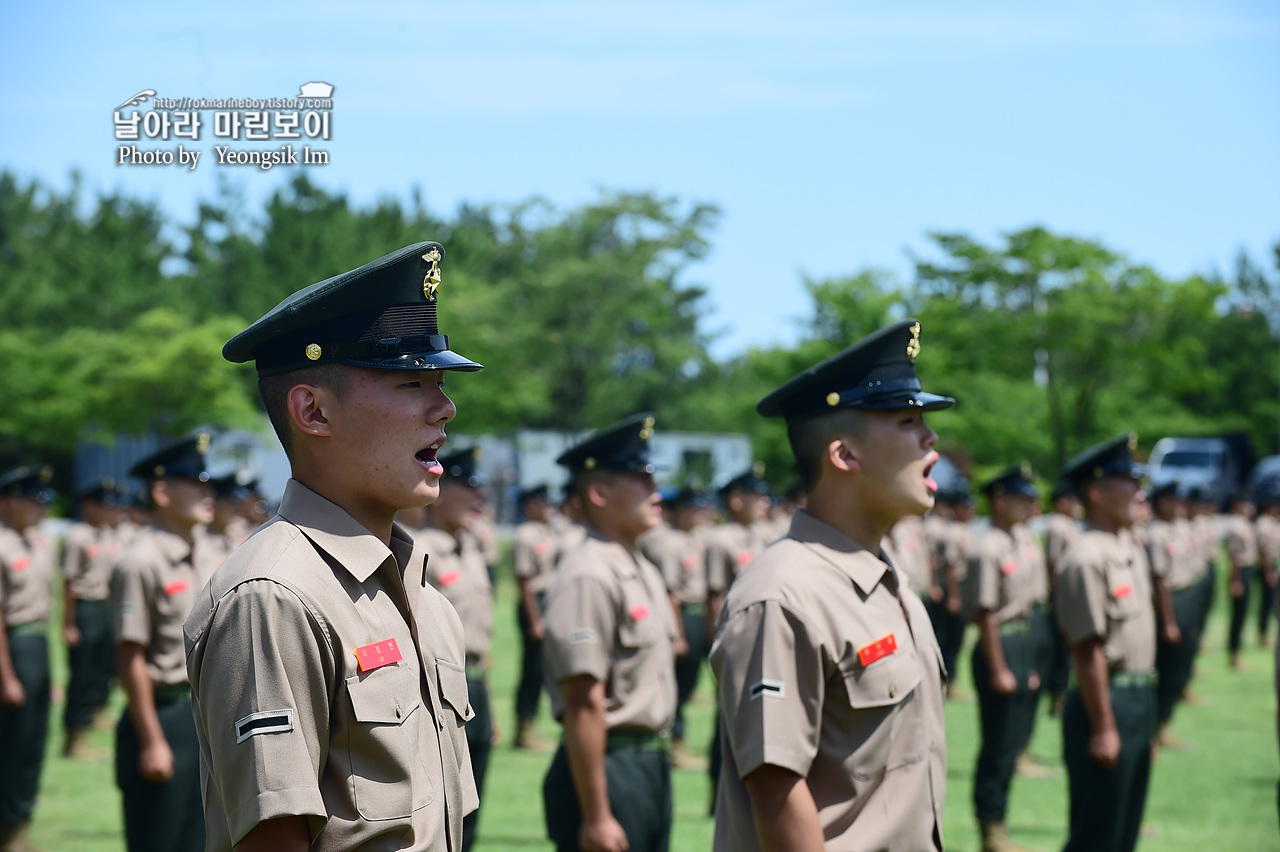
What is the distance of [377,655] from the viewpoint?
7.30ft

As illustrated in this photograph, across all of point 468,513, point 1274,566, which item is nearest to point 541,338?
point 1274,566

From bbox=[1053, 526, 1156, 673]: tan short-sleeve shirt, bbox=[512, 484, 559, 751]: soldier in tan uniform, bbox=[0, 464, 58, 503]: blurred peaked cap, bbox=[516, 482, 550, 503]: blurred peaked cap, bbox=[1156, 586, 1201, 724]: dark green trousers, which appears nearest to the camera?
bbox=[1053, 526, 1156, 673]: tan short-sleeve shirt

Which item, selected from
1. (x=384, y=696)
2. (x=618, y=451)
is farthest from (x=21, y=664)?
(x=384, y=696)

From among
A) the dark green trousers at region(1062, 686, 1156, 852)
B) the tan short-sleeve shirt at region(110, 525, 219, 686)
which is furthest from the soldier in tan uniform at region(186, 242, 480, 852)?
the dark green trousers at region(1062, 686, 1156, 852)

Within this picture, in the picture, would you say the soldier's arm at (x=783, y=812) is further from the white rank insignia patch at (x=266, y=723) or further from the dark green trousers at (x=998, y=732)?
the dark green trousers at (x=998, y=732)

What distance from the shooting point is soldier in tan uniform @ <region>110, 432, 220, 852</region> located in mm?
5570

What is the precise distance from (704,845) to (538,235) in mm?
23383

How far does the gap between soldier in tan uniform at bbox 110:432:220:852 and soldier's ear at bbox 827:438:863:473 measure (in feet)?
10.4

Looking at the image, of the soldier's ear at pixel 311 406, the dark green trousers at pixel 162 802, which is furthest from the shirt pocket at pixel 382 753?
the dark green trousers at pixel 162 802

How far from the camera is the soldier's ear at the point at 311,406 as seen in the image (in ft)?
7.65

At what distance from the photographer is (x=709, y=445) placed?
38344mm

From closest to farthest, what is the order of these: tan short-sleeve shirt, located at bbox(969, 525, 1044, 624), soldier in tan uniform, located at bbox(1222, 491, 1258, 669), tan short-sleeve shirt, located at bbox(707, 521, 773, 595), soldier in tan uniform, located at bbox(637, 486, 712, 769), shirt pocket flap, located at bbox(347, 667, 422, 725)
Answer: shirt pocket flap, located at bbox(347, 667, 422, 725) → tan short-sleeve shirt, located at bbox(969, 525, 1044, 624) → soldier in tan uniform, located at bbox(637, 486, 712, 769) → tan short-sleeve shirt, located at bbox(707, 521, 773, 595) → soldier in tan uniform, located at bbox(1222, 491, 1258, 669)

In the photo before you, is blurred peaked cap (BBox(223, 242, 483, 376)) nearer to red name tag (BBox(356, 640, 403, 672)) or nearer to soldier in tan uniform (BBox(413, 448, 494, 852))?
red name tag (BBox(356, 640, 403, 672))

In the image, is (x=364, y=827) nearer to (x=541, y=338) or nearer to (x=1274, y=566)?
(x=1274, y=566)
